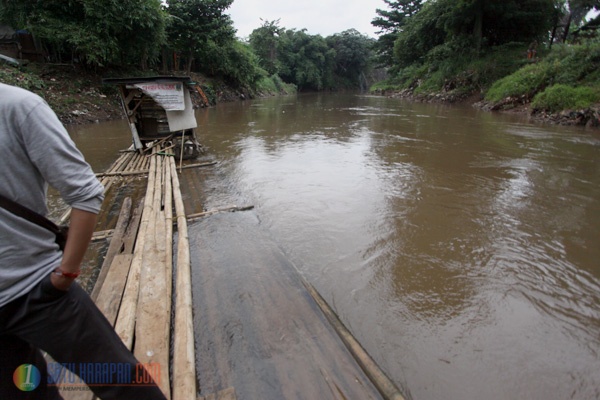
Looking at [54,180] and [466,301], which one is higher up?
[54,180]

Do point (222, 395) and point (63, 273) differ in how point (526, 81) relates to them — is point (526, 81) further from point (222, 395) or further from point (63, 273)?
point (63, 273)

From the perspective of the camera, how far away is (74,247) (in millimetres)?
1253

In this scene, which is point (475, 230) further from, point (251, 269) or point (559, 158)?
point (559, 158)

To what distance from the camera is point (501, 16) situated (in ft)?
74.6

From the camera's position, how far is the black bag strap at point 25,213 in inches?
45.9

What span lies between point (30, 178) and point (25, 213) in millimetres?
128

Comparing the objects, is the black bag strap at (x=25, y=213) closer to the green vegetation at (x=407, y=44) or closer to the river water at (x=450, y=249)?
the river water at (x=450, y=249)

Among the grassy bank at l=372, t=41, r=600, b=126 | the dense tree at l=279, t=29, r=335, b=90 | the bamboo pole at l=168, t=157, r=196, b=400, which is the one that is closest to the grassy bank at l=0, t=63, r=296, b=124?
the bamboo pole at l=168, t=157, r=196, b=400

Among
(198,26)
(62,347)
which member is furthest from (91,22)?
(62,347)

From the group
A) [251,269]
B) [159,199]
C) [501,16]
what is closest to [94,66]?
[159,199]

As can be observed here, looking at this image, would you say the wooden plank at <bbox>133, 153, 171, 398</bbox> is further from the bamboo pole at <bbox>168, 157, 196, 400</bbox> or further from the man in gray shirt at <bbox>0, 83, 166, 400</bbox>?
the man in gray shirt at <bbox>0, 83, 166, 400</bbox>

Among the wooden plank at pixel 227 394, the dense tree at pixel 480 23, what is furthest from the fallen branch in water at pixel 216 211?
the dense tree at pixel 480 23

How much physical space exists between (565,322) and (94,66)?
21064 millimetres

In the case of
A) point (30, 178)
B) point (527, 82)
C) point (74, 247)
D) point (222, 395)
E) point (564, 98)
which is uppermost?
point (527, 82)
